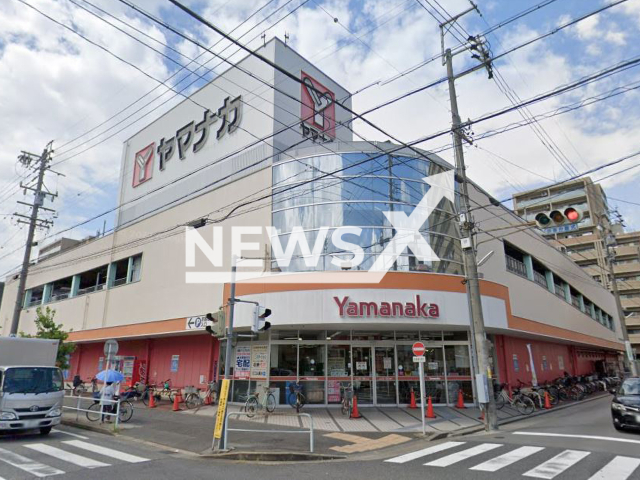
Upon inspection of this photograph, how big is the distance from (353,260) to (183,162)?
1508cm

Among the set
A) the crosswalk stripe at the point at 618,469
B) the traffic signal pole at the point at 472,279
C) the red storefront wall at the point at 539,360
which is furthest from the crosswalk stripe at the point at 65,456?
the red storefront wall at the point at 539,360

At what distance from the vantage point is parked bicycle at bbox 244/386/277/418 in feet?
50.2

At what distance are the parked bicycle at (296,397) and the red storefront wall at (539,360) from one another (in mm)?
10510

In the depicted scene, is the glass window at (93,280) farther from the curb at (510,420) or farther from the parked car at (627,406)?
the parked car at (627,406)

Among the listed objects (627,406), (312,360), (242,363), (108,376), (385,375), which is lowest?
(627,406)

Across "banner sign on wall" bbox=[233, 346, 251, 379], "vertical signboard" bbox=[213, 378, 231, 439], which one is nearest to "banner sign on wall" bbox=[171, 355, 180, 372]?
"banner sign on wall" bbox=[233, 346, 251, 379]

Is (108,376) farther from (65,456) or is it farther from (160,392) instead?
(160,392)

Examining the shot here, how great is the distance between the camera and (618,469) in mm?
7348

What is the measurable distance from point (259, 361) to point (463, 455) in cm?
990

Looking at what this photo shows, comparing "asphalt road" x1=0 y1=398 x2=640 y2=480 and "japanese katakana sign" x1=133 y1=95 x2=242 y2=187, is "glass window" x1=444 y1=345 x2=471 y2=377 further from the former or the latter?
"japanese katakana sign" x1=133 y1=95 x2=242 y2=187

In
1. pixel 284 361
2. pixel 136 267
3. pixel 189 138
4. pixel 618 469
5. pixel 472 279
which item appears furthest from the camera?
pixel 189 138

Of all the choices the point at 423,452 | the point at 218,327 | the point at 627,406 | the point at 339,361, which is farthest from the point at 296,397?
the point at 627,406

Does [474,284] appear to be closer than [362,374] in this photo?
Answer: Yes

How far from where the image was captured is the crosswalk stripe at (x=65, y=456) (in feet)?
26.8
